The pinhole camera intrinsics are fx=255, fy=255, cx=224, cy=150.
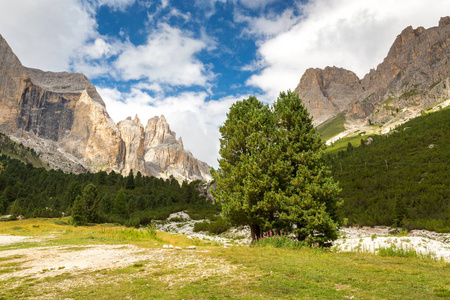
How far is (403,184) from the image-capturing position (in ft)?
174

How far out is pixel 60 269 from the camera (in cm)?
943

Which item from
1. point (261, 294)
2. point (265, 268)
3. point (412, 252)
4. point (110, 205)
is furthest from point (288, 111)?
point (110, 205)

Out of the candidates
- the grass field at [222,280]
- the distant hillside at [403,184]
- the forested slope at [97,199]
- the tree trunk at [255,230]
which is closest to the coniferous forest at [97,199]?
the forested slope at [97,199]

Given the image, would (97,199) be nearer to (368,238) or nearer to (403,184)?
(368,238)

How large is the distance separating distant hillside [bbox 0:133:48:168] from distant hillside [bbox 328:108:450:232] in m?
175

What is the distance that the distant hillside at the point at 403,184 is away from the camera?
4084 cm

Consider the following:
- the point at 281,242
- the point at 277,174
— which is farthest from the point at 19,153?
the point at 281,242

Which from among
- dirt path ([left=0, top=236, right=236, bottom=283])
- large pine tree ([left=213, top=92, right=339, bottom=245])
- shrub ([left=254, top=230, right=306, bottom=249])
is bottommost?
dirt path ([left=0, top=236, right=236, bottom=283])

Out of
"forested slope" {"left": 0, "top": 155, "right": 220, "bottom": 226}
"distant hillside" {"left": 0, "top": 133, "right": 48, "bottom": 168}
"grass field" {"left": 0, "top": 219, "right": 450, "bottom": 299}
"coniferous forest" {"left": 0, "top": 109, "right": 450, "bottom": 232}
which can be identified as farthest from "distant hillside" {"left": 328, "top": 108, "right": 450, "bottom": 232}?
"distant hillside" {"left": 0, "top": 133, "right": 48, "bottom": 168}

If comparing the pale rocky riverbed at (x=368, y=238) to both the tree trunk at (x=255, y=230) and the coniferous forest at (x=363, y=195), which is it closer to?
the coniferous forest at (x=363, y=195)

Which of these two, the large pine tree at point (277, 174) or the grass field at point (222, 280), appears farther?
the large pine tree at point (277, 174)

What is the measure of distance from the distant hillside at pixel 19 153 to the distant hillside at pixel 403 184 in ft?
574

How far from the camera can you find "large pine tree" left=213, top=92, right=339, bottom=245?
1533 cm

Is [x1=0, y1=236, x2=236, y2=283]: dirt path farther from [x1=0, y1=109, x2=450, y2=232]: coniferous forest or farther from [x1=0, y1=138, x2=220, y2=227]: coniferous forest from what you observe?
[x1=0, y1=138, x2=220, y2=227]: coniferous forest
